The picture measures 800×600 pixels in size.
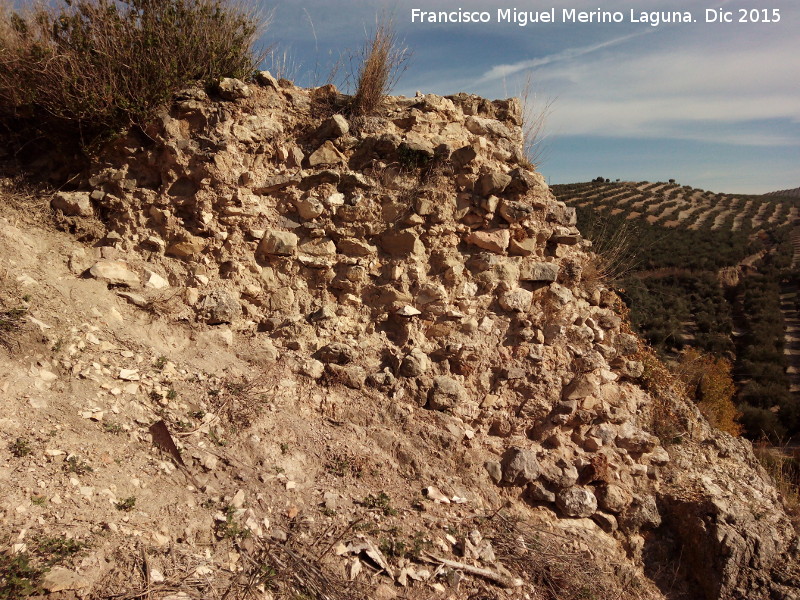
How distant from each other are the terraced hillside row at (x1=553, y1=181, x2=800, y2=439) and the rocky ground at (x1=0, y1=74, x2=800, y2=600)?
8.25 metres

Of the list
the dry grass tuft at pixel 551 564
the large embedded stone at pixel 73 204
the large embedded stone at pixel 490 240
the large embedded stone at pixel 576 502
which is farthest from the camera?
the large embedded stone at pixel 490 240

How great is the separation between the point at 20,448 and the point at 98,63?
116 inches

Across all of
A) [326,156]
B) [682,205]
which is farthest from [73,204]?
[682,205]

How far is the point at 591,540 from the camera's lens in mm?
3539

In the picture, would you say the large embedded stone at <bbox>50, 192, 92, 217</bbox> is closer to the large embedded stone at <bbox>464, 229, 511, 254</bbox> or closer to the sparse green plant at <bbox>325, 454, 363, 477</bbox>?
the sparse green plant at <bbox>325, 454, 363, 477</bbox>

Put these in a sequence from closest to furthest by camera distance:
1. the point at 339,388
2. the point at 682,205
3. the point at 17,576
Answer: the point at 17,576 → the point at 339,388 → the point at 682,205

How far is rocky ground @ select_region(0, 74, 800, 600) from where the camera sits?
270 cm

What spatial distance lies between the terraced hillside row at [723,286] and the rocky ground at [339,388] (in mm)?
8252

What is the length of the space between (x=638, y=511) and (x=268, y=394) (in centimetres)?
260

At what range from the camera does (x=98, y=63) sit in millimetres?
4145

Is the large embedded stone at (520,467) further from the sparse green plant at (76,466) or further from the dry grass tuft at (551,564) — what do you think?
the sparse green plant at (76,466)

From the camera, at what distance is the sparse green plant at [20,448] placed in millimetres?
2590

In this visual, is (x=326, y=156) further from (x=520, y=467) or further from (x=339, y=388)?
(x=520, y=467)

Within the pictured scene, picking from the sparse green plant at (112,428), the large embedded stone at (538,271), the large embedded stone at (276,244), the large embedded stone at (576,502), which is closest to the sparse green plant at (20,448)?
the sparse green plant at (112,428)
